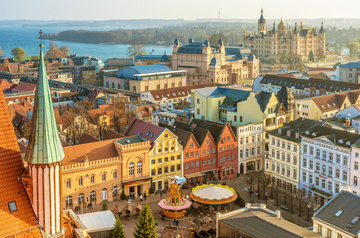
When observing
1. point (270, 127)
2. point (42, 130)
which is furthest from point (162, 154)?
point (42, 130)

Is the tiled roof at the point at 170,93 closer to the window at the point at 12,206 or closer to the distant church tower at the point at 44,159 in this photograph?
the distant church tower at the point at 44,159

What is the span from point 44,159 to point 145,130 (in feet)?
131

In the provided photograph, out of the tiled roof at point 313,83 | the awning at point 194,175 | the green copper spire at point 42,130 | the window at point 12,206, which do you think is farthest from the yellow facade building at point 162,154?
the tiled roof at point 313,83

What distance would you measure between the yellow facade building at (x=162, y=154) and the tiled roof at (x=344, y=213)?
22199 mm

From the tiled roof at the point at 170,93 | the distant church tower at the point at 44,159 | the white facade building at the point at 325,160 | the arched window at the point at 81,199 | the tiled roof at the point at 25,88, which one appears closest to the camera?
the distant church tower at the point at 44,159

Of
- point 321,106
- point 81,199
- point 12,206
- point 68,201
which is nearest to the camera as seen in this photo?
point 12,206

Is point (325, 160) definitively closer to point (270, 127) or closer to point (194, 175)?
point (270, 127)

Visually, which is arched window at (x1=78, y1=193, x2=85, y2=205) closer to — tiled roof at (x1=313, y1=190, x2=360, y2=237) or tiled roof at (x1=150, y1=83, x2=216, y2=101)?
tiled roof at (x1=313, y1=190, x2=360, y2=237)

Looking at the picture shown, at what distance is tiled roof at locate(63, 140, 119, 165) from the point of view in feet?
174

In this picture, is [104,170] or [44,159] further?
[104,170]

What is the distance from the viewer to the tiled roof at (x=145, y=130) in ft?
193

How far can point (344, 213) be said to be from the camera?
39094 mm

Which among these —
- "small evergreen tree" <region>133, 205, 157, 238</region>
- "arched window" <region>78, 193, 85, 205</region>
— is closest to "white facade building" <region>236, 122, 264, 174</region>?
"arched window" <region>78, 193, 85, 205</region>

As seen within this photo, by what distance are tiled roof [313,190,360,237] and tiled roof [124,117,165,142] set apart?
23372 millimetres
